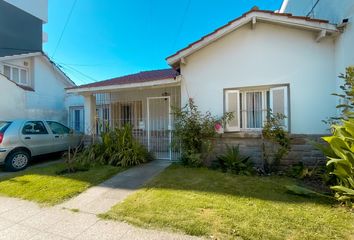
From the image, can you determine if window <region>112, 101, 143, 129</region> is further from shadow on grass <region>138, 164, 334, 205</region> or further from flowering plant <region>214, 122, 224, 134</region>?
shadow on grass <region>138, 164, 334, 205</region>

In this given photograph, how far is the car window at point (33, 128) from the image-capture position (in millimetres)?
8091

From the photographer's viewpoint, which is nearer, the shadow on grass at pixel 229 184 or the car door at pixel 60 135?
the shadow on grass at pixel 229 184

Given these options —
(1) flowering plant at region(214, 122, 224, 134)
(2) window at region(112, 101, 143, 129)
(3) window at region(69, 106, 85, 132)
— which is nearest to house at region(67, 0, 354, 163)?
(1) flowering plant at region(214, 122, 224, 134)

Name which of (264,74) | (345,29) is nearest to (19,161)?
(264,74)

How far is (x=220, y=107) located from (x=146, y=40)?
839cm

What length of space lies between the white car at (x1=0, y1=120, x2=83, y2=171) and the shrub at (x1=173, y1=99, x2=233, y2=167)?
17.1 feet

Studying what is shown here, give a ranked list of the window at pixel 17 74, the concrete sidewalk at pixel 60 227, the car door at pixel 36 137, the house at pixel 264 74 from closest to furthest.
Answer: the concrete sidewalk at pixel 60 227 → the house at pixel 264 74 → the car door at pixel 36 137 → the window at pixel 17 74

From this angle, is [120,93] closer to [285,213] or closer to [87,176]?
[87,176]

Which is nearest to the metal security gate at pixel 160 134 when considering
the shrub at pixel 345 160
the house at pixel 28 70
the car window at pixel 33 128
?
the car window at pixel 33 128

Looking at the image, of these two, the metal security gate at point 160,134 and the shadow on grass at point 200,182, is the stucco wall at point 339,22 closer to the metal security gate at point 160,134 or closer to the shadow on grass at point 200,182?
the shadow on grass at point 200,182

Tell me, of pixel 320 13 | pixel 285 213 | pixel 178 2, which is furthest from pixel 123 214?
pixel 178 2

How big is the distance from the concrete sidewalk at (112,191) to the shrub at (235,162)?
193 cm

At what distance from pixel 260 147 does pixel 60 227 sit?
5.72 meters

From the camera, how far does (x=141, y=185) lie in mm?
5645
